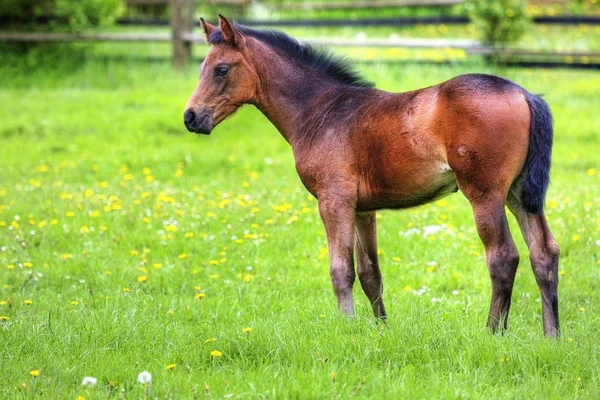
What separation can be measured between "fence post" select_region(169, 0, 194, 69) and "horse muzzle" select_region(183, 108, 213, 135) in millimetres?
11285

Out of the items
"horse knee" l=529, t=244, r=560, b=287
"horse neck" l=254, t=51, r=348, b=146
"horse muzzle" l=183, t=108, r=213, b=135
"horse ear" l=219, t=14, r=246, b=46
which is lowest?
"horse knee" l=529, t=244, r=560, b=287

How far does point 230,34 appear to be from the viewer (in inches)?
218

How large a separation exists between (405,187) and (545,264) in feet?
3.38

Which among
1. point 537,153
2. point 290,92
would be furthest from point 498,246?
point 290,92

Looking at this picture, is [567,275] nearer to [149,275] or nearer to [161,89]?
[149,275]

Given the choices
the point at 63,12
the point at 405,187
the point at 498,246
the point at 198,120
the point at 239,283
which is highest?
the point at 198,120

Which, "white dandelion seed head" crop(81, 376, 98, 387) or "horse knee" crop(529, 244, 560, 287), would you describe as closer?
"white dandelion seed head" crop(81, 376, 98, 387)

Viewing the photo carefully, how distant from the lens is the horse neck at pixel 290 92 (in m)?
5.71

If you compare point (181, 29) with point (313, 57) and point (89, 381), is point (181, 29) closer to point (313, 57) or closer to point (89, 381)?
point (313, 57)

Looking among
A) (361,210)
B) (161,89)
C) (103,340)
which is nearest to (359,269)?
(361,210)

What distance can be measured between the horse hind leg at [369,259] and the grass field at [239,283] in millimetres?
160

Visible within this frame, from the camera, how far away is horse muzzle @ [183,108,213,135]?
5480 mm

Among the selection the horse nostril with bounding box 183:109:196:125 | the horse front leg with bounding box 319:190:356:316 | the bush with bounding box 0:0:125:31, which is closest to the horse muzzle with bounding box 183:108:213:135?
the horse nostril with bounding box 183:109:196:125

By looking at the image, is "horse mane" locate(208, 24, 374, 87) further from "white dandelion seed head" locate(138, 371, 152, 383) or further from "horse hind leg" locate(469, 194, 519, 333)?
"white dandelion seed head" locate(138, 371, 152, 383)
